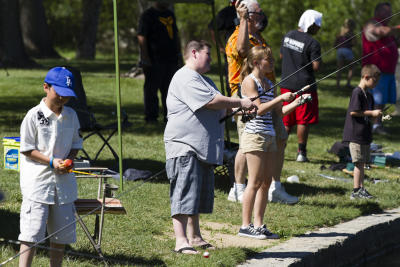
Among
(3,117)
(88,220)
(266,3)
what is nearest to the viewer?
(88,220)

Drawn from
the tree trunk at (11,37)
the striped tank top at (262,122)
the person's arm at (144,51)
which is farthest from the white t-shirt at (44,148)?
the tree trunk at (11,37)

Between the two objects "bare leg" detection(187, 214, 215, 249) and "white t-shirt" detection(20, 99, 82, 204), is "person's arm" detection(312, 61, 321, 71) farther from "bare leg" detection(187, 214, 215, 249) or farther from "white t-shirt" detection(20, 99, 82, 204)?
"white t-shirt" detection(20, 99, 82, 204)

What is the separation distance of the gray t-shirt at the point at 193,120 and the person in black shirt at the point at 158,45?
5.69 meters

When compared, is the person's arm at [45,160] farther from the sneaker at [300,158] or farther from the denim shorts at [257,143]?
the sneaker at [300,158]

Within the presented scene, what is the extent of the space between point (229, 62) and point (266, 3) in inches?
614

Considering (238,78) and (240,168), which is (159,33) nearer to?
(238,78)

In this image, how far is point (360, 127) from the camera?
7.75 m

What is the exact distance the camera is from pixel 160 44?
11328 millimetres

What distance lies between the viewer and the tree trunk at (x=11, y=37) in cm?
1888

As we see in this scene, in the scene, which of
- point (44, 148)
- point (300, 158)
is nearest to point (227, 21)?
point (300, 158)

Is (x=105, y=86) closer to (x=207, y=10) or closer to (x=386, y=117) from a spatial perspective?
(x=386, y=117)

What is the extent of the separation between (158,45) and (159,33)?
18cm

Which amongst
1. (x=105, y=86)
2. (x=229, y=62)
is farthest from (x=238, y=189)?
(x=105, y=86)

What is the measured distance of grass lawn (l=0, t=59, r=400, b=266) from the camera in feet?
18.0
